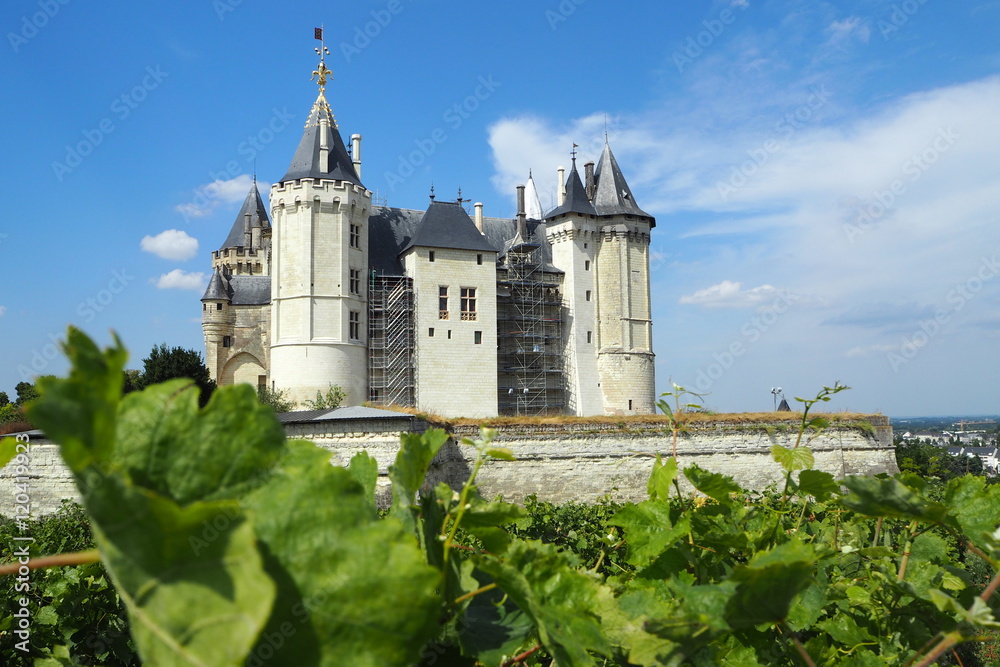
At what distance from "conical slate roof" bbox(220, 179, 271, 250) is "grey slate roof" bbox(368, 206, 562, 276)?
626cm

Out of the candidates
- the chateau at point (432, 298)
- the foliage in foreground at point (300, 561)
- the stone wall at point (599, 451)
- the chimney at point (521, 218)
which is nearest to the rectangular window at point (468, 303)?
the chateau at point (432, 298)

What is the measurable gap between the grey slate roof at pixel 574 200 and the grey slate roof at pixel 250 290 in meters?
12.7

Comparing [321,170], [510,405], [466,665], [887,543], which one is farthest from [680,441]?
[466,665]

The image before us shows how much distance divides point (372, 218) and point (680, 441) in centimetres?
1713

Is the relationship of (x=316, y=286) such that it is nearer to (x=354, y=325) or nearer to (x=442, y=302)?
(x=354, y=325)

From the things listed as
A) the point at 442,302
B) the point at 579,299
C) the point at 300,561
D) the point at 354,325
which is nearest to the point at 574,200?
the point at 579,299

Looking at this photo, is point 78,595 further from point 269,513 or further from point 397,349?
point 397,349

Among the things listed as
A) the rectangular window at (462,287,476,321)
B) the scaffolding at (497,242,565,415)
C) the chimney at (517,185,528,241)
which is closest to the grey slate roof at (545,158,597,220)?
the chimney at (517,185,528,241)

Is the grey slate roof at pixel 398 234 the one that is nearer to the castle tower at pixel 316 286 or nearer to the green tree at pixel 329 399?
the castle tower at pixel 316 286

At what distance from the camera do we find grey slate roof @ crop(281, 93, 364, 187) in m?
25.6

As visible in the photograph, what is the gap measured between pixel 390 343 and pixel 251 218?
1119 centimetres

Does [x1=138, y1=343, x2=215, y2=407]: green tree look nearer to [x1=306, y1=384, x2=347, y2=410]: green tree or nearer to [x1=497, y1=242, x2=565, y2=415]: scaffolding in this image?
[x1=306, y1=384, x2=347, y2=410]: green tree

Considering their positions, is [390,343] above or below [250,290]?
below

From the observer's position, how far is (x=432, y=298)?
26.9 meters
